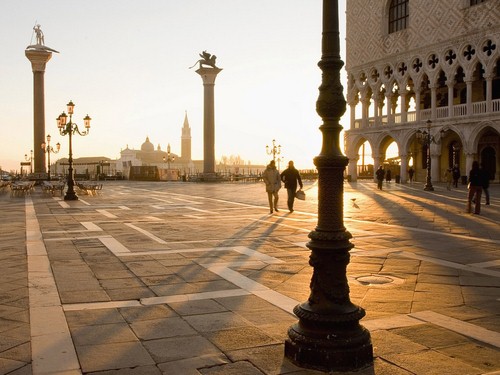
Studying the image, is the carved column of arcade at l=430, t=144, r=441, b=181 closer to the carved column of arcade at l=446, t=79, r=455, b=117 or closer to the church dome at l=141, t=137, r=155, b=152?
the carved column of arcade at l=446, t=79, r=455, b=117

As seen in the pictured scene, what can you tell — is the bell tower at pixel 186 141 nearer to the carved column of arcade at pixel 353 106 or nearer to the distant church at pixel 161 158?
the distant church at pixel 161 158

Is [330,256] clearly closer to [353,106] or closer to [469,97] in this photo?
[469,97]

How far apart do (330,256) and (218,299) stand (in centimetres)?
184

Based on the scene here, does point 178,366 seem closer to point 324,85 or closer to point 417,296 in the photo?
point 324,85

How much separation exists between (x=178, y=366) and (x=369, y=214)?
11.7 meters

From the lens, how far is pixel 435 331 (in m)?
4.16

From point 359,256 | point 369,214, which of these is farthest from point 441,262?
point 369,214

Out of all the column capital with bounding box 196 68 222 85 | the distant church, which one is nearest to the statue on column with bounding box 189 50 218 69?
the column capital with bounding box 196 68 222 85

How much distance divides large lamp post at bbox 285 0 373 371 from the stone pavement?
0.19 meters

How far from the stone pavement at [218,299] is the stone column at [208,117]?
3738cm

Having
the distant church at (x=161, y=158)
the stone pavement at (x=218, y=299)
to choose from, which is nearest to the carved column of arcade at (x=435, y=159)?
the stone pavement at (x=218, y=299)

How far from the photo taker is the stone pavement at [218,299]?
11.7ft

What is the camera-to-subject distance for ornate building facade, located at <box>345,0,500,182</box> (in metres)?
32.6

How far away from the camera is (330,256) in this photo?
3.63 meters
